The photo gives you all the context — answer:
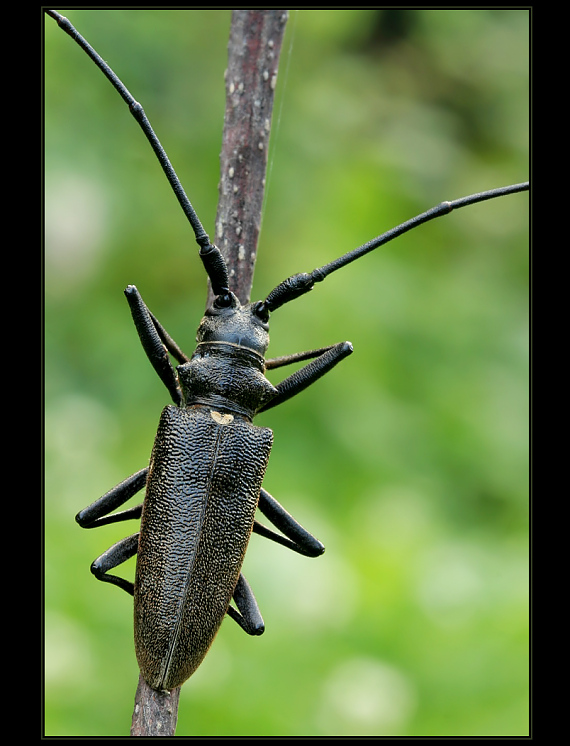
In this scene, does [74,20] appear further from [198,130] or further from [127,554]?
[127,554]

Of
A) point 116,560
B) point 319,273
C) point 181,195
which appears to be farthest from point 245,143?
point 116,560

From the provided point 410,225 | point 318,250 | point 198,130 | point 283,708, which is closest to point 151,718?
point 283,708

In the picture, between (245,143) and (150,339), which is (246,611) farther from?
(245,143)

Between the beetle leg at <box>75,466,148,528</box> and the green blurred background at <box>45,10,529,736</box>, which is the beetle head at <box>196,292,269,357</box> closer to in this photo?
the beetle leg at <box>75,466,148,528</box>

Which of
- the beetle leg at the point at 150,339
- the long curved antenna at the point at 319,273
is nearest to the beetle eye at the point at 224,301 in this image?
the long curved antenna at the point at 319,273

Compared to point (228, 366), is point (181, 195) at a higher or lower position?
higher

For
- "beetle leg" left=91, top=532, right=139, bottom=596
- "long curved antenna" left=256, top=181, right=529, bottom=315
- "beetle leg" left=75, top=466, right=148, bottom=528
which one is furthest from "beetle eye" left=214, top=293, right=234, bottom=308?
"beetle leg" left=91, top=532, right=139, bottom=596
